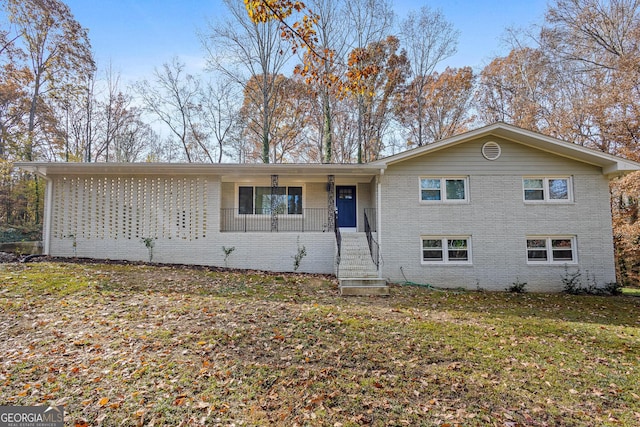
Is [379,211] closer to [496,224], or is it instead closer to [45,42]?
[496,224]

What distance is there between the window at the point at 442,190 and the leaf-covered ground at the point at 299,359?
15.5 feet

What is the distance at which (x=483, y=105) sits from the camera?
22.5 m

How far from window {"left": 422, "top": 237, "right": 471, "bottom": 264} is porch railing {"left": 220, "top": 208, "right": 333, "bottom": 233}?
12.4 ft

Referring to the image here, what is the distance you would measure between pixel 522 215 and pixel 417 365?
9167 millimetres

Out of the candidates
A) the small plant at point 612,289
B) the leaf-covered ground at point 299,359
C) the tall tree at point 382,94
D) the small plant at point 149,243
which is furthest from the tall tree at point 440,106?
the small plant at point 149,243

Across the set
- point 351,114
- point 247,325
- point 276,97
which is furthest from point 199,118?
point 247,325

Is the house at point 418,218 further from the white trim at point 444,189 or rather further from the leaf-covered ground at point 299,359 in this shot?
the leaf-covered ground at point 299,359

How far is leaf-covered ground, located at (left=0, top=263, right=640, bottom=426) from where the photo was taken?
3.30 meters

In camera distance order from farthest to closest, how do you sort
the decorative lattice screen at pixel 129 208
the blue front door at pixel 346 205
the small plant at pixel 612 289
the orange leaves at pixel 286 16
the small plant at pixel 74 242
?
the blue front door at pixel 346 205
the decorative lattice screen at pixel 129 208
the small plant at pixel 74 242
the small plant at pixel 612 289
the orange leaves at pixel 286 16

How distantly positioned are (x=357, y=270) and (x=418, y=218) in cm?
333

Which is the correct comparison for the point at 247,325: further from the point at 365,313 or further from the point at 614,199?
the point at 614,199

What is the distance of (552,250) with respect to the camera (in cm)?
1127

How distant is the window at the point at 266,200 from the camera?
1295 cm

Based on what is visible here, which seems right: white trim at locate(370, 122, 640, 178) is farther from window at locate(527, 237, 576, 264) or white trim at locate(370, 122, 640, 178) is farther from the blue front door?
window at locate(527, 237, 576, 264)
